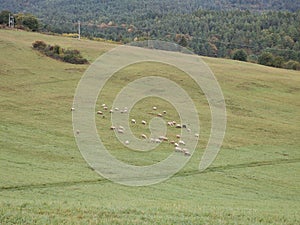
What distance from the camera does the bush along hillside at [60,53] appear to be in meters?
60.4

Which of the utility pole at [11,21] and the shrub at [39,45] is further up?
the utility pole at [11,21]

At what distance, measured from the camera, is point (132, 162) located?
87.1ft

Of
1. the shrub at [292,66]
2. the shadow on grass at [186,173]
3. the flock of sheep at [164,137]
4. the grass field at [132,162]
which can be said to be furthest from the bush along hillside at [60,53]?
the shrub at [292,66]

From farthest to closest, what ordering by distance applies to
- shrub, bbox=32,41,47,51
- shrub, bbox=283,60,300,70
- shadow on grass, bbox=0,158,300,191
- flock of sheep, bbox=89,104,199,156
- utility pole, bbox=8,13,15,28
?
shrub, bbox=283,60,300,70, utility pole, bbox=8,13,15,28, shrub, bbox=32,41,47,51, flock of sheep, bbox=89,104,199,156, shadow on grass, bbox=0,158,300,191

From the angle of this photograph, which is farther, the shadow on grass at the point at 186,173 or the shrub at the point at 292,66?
the shrub at the point at 292,66

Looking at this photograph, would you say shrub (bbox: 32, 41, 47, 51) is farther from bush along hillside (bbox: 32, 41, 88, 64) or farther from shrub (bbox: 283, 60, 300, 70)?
shrub (bbox: 283, 60, 300, 70)

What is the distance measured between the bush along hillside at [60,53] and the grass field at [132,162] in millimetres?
4196

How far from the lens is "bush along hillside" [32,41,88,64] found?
60.4 metres

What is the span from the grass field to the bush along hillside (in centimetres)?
420

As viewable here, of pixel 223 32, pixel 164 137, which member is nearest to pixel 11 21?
pixel 164 137

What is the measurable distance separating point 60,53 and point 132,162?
38.2 meters

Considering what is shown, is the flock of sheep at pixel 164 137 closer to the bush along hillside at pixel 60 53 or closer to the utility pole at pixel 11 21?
the bush along hillside at pixel 60 53

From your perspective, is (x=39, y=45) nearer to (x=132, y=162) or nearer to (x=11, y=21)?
(x=11, y=21)

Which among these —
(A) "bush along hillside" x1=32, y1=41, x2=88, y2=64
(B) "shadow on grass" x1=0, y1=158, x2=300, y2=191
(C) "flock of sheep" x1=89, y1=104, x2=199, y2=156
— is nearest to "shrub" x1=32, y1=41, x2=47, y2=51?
(A) "bush along hillside" x1=32, y1=41, x2=88, y2=64
